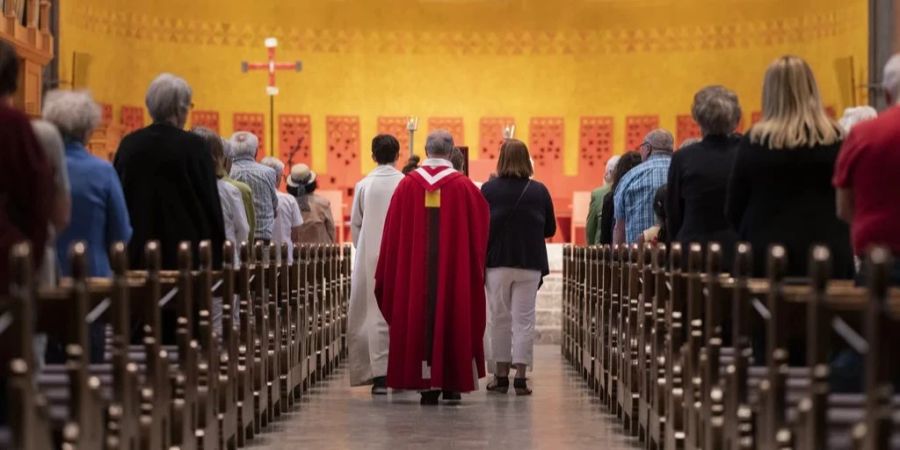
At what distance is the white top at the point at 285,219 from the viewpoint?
37.4 feet

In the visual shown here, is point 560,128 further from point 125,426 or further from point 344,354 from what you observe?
point 125,426

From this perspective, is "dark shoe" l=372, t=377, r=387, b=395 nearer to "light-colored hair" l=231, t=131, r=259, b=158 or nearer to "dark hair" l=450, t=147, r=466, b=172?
"dark hair" l=450, t=147, r=466, b=172

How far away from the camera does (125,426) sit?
4.69m

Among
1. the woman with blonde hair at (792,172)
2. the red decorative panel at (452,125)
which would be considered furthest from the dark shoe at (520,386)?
the red decorative panel at (452,125)

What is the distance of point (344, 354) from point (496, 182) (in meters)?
3.64

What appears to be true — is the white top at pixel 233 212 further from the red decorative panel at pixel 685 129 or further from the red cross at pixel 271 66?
the red decorative panel at pixel 685 129

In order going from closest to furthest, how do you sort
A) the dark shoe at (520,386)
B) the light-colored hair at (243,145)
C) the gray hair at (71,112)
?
1. the gray hair at (71,112)
2. the dark shoe at (520,386)
3. the light-colored hair at (243,145)

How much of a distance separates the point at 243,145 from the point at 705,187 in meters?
4.32

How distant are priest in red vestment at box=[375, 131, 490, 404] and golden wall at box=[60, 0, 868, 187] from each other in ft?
37.5

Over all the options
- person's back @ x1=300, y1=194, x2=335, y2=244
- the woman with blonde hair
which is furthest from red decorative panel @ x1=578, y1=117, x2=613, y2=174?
the woman with blonde hair

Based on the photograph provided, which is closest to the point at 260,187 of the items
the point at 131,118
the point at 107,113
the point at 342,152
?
the point at 107,113

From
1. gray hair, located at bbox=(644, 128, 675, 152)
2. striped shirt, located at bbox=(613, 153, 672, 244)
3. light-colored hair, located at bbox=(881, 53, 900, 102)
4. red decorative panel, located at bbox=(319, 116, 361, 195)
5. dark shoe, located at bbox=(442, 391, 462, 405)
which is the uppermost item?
red decorative panel, located at bbox=(319, 116, 361, 195)

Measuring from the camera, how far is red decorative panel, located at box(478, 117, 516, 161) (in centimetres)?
2159

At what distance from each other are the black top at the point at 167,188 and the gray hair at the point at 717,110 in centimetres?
221
